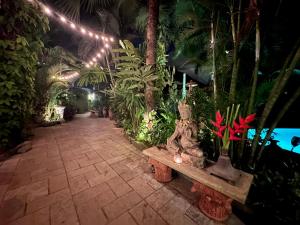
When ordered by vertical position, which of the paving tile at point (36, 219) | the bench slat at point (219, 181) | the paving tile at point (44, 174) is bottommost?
the paving tile at point (36, 219)

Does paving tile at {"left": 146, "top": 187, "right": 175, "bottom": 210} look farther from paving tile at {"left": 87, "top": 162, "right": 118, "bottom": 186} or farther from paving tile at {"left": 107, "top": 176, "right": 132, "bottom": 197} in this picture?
paving tile at {"left": 87, "top": 162, "right": 118, "bottom": 186}

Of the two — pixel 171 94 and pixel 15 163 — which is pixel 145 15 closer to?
pixel 171 94

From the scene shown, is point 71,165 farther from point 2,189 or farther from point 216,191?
point 216,191

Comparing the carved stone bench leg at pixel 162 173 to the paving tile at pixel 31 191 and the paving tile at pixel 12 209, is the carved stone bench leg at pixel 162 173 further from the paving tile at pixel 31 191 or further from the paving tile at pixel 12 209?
the paving tile at pixel 12 209

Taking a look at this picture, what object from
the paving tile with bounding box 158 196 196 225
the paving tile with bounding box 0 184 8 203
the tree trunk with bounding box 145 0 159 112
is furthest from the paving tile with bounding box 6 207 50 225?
the tree trunk with bounding box 145 0 159 112

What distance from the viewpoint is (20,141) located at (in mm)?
3713

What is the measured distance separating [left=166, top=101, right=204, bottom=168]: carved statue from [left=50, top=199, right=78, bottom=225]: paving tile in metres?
1.46

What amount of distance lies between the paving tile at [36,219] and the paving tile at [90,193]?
313 mm

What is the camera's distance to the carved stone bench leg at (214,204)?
154cm

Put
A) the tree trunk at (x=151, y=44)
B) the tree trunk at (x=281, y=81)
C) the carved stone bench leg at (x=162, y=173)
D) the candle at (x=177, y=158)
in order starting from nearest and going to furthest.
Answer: the tree trunk at (x=281, y=81) < the candle at (x=177, y=158) < the carved stone bench leg at (x=162, y=173) < the tree trunk at (x=151, y=44)

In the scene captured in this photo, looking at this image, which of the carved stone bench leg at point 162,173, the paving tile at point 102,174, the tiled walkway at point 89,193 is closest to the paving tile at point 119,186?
the tiled walkway at point 89,193

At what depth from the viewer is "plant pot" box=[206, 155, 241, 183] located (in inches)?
61.0

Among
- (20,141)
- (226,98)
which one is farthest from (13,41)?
(226,98)

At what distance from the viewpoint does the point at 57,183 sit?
7.06ft
